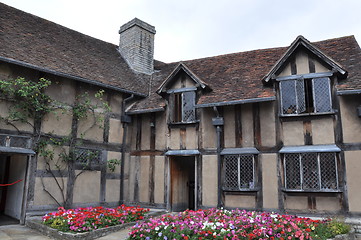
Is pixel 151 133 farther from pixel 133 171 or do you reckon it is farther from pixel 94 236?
pixel 94 236

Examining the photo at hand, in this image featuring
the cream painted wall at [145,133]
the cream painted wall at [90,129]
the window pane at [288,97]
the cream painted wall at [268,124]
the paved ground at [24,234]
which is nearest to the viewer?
the paved ground at [24,234]

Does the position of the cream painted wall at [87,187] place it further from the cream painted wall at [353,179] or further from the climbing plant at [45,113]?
the cream painted wall at [353,179]

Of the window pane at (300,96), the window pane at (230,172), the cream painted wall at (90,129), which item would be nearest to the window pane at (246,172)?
the window pane at (230,172)

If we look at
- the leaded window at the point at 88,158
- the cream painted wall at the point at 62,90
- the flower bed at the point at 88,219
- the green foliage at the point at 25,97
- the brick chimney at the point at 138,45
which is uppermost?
the brick chimney at the point at 138,45

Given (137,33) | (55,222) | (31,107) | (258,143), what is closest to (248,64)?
(258,143)

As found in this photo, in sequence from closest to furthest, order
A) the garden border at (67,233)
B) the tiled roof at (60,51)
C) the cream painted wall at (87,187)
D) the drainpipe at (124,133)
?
1. the garden border at (67,233)
2. the tiled roof at (60,51)
3. the cream painted wall at (87,187)
4. the drainpipe at (124,133)

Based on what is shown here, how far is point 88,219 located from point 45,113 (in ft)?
13.8

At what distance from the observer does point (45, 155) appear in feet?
33.6

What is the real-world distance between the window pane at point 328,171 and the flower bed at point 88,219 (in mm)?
5966

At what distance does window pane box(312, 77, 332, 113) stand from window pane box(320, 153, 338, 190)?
1.51 metres

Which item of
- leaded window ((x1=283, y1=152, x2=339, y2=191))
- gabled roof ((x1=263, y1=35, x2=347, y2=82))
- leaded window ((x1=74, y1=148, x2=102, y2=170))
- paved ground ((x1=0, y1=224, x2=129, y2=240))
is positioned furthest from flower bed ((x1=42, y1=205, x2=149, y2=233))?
gabled roof ((x1=263, y1=35, x2=347, y2=82))

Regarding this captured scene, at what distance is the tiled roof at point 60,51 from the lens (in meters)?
10.7

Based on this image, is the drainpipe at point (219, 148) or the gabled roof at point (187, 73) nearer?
the drainpipe at point (219, 148)

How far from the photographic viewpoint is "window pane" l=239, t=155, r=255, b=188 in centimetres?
1051
